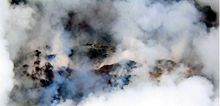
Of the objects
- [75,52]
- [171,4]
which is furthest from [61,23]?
[171,4]

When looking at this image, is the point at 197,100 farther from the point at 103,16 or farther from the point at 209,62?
the point at 103,16

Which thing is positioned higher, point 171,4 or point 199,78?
point 171,4

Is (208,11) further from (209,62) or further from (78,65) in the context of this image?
(78,65)

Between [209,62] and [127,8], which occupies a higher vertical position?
[127,8]

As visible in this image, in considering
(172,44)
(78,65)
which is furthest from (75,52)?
(172,44)

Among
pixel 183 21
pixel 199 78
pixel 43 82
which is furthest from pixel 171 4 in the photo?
pixel 43 82
